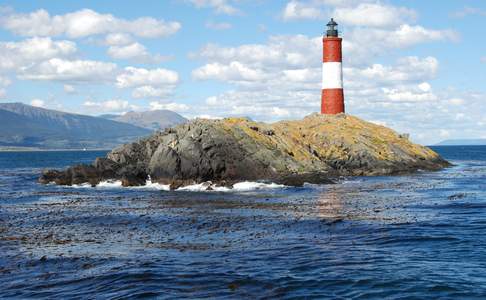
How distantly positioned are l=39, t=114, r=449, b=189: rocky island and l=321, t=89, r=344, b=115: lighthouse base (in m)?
1.49

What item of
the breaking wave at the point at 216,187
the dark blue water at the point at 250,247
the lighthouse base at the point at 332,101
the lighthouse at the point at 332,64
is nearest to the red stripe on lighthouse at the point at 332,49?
the lighthouse at the point at 332,64

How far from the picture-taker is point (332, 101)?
3265 inches

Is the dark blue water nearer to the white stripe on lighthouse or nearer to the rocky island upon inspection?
the rocky island

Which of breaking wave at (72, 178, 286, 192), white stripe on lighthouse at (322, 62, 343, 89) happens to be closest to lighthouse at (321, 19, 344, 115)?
white stripe on lighthouse at (322, 62, 343, 89)

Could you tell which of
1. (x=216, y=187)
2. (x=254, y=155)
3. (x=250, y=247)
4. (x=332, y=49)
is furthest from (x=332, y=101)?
(x=250, y=247)

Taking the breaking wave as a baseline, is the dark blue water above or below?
below

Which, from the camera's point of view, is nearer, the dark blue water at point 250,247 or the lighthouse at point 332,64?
the dark blue water at point 250,247

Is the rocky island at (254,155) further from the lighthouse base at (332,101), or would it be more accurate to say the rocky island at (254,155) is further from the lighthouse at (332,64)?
the lighthouse at (332,64)

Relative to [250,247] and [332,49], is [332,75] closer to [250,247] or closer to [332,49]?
[332,49]

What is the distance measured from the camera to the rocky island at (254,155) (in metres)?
58.1

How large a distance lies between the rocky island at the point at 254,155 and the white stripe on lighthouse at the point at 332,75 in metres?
4.35

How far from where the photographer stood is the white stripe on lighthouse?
7975cm

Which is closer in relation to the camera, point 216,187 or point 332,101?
point 216,187

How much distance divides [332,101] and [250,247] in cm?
6056
